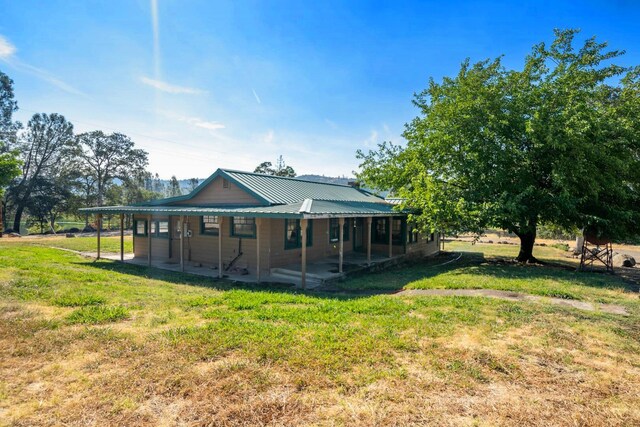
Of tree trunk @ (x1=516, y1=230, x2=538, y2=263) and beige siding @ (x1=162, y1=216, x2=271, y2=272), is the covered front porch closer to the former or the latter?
beige siding @ (x1=162, y1=216, x2=271, y2=272)

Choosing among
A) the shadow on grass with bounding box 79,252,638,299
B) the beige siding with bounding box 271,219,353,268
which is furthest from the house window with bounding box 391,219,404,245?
the shadow on grass with bounding box 79,252,638,299

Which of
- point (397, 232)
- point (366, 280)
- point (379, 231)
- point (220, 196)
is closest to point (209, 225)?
point (220, 196)

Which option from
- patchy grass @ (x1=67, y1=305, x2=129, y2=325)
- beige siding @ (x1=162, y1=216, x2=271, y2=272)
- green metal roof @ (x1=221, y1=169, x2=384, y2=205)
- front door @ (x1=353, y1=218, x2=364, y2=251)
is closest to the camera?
patchy grass @ (x1=67, y1=305, x2=129, y2=325)

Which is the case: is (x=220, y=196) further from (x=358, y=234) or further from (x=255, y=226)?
(x=358, y=234)

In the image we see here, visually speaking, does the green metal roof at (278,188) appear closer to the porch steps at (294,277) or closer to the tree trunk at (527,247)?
the porch steps at (294,277)

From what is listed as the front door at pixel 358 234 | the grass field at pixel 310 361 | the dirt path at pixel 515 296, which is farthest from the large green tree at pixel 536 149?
the grass field at pixel 310 361

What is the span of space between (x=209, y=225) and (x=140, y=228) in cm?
458

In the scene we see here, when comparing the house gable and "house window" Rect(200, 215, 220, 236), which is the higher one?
the house gable

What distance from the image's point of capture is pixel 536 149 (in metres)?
12.9

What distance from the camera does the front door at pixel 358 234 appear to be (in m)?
16.6

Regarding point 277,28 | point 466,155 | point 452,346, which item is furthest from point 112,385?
point 466,155

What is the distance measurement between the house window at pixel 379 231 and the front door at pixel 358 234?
2.05 feet

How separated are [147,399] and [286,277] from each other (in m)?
7.80

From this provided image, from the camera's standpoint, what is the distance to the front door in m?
16.6
